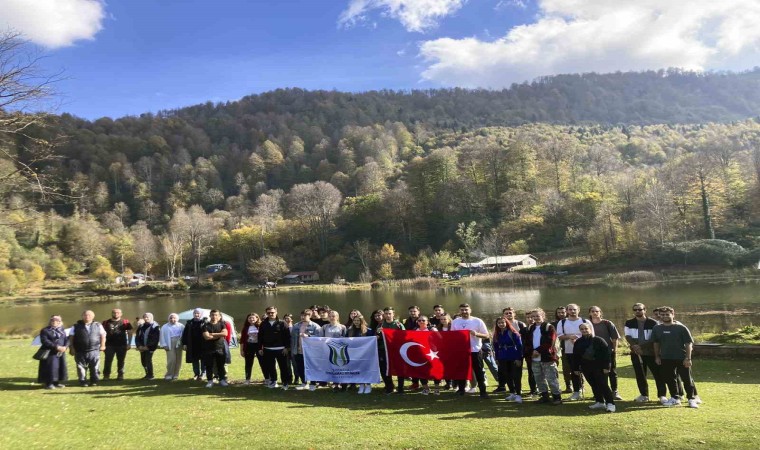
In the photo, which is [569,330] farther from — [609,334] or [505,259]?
[505,259]

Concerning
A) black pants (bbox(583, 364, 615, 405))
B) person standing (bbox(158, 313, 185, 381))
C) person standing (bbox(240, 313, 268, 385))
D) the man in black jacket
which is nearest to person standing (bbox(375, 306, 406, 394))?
the man in black jacket

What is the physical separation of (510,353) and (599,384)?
177 centimetres

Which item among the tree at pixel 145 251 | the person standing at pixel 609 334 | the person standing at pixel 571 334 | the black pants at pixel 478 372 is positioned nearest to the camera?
the person standing at pixel 609 334

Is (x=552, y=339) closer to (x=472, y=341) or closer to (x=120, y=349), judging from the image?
(x=472, y=341)

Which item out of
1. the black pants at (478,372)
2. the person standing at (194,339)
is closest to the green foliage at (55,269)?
the person standing at (194,339)

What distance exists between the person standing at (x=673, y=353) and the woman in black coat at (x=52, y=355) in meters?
13.5

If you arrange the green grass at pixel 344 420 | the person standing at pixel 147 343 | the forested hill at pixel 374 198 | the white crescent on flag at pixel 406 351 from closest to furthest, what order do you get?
the green grass at pixel 344 420 → the white crescent on flag at pixel 406 351 → the person standing at pixel 147 343 → the forested hill at pixel 374 198

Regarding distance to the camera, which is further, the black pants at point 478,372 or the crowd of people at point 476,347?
the black pants at point 478,372

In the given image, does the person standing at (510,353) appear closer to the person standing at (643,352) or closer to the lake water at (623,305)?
the person standing at (643,352)

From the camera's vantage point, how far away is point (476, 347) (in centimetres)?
994

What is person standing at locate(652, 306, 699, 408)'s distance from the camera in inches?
327

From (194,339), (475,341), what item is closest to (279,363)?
(194,339)

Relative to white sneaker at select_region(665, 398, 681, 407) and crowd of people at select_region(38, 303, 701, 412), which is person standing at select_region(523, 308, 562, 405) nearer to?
crowd of people at select_region(38, 303, 701, 412)

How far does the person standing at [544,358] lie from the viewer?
29.1 feet
